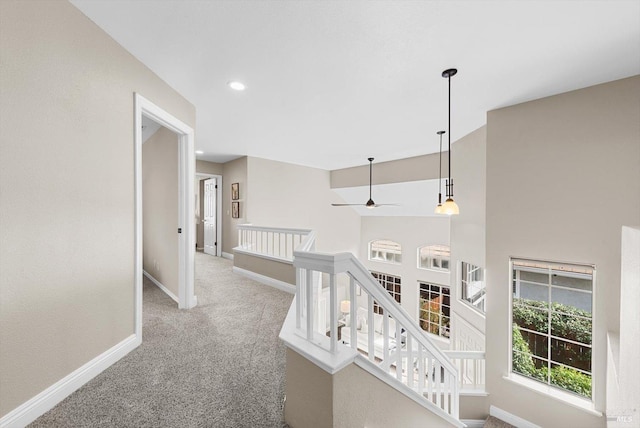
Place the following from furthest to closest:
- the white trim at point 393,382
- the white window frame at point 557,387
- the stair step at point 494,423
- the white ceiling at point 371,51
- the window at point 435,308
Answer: the window at point 435,308, the stair step at point 494,423, the white window frame at point 557,387, the white ceiling at point 371,51, the white trim at point 393,382

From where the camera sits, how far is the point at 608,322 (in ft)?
8.41

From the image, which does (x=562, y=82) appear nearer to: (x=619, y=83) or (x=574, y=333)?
(x=619, y=83)

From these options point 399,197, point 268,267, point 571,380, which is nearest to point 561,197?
point 571,380

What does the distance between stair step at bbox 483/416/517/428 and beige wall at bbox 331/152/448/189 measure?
12.9 ft

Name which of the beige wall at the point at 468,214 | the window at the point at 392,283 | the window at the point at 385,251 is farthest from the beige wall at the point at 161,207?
the window at the point at 385,251

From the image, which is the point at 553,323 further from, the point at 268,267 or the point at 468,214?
the point at 268,267

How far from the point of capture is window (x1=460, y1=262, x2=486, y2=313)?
15.9ft

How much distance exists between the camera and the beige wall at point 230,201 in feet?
19.2

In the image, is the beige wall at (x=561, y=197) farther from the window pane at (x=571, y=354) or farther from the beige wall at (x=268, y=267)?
the beige wall at (x=268, y=267)

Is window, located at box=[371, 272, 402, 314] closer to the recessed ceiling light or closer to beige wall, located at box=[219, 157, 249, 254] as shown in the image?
beige wall, located at box=[219, 157, 249, 254]

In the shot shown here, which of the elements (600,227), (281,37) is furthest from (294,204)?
(600,227)

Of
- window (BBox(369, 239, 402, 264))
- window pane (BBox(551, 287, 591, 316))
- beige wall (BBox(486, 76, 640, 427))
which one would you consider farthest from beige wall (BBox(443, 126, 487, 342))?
window (BBox(369, 239, 402, 264))

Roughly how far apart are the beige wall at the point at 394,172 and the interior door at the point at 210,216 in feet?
10.9

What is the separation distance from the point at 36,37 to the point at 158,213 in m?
2.73
